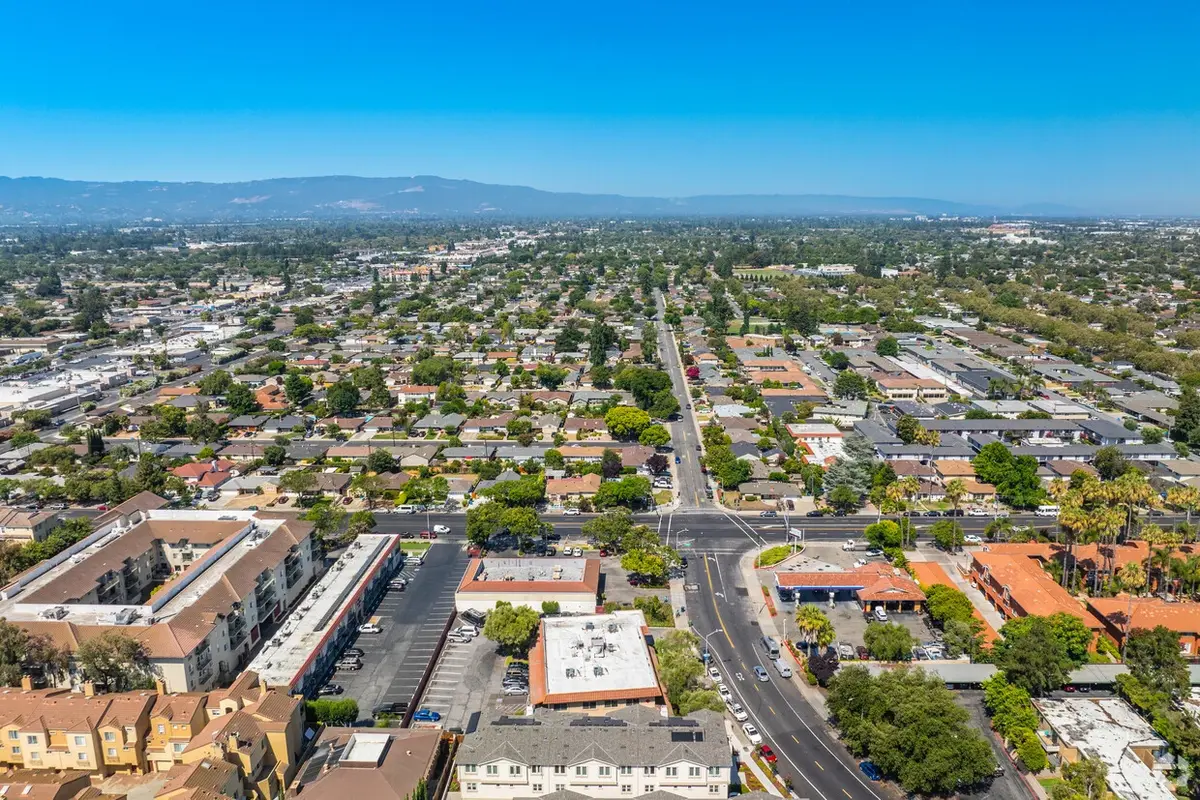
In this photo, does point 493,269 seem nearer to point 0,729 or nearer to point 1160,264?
point 1160,264


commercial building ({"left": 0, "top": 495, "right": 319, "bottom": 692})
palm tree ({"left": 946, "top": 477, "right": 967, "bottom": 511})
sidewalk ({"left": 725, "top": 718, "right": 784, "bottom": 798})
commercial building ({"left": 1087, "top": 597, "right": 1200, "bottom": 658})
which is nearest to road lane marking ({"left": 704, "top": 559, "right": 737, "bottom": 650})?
sidewalk ({"left": 725, "top": 718, "right": 784, "bottom": 798})

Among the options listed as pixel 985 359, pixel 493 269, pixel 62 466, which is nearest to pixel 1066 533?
pixel 985 359

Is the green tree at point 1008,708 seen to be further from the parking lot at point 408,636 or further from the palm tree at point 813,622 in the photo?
the parking lot at point 408,636

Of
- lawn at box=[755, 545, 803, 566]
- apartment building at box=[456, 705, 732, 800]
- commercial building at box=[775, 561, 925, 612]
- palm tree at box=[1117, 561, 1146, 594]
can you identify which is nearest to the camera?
apartment building at box=[456, 705, 732, 800]

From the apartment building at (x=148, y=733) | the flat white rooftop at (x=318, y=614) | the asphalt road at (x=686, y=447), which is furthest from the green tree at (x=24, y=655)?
the asphalt road at (x=686, y=447)

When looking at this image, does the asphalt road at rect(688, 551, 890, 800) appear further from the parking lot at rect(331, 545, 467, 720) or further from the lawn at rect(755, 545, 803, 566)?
the parking lot at rect(331, 545, 467, 720)

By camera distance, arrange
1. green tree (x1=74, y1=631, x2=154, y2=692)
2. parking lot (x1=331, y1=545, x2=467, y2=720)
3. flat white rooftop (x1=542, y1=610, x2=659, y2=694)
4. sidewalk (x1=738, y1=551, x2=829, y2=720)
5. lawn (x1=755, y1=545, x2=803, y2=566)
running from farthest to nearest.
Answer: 1. lawn (x1=755, y1=545, x2=803, y2=566)
2. parking lot (x1=331, y1=545, x2=467, y2=720)
3. sidewalk (x1=738, y1=551, x2=829, y2=720)
4. flat white rooftop (x1=542, y1=610, x2=659, y2=694)
5. green tree (x1=74, y1=631, x2=154, y2=692)

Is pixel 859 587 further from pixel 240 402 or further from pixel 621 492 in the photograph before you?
pixel 240 402
